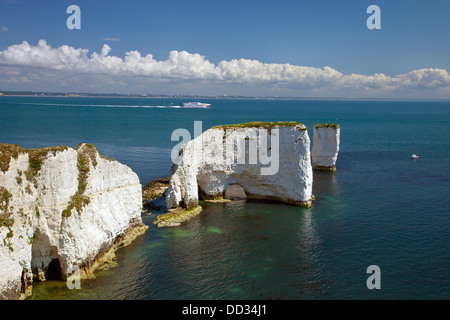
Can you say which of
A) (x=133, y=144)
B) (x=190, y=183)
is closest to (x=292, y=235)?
(x=190, y=183)

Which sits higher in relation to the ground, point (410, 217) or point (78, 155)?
point (78, 155)

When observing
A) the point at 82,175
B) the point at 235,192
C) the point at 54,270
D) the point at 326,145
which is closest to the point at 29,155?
the point at 82,175

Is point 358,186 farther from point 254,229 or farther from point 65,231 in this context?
point 65,231

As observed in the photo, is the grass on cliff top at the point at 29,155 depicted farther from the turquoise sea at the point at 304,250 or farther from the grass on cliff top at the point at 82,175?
the turquoise sea at the point at 304,250

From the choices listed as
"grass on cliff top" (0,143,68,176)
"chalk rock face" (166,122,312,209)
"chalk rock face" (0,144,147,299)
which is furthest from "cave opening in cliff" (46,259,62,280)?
"chalk rock face" (166,122,312,209)

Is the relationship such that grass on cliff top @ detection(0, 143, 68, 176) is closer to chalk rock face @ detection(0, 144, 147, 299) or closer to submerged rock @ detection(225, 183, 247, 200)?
chalk rock face @ detection(0, 144, 147, 299)
